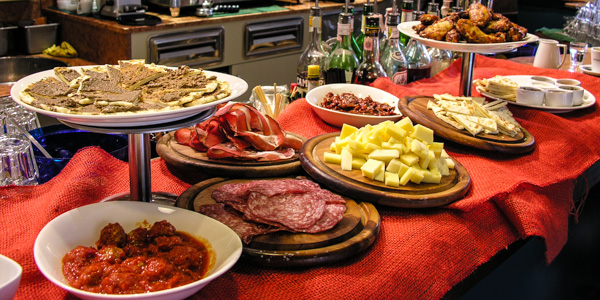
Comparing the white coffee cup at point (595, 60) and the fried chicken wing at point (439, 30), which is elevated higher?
the fried chicken wing at point (439, 30)

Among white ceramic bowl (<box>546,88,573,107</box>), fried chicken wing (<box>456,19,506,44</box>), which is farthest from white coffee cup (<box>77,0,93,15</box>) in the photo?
white ceramic bowl (<box>546,88,573,107</box>)

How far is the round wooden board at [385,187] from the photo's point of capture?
1306mm

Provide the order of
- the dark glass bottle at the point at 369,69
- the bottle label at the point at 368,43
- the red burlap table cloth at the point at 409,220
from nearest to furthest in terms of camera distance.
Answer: the red burlap table cloth at the point at 409,220 < the bottle label at the point at 368,43 < the dark glass bottle at the point at 369,69

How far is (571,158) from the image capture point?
1.79 meters

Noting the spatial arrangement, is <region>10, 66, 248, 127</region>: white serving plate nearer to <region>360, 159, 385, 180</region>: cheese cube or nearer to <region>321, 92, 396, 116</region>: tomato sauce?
<region>360, 159, 385, 180</region>: cheese cube

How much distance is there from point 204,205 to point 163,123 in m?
0.25

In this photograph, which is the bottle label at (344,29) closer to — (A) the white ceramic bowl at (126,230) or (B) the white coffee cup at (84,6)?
(A) the white ceramic bowl at (126,230)

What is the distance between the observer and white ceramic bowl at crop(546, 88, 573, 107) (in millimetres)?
2023

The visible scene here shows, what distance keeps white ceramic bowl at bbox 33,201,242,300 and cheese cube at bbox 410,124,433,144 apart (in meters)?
0.64

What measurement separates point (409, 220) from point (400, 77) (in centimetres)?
112

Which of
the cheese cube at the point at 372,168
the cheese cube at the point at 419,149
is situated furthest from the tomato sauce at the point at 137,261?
→ the cheese cube at the point at 419,149

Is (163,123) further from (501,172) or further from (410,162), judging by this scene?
(501,172)

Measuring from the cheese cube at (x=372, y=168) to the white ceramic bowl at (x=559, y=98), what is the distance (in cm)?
99

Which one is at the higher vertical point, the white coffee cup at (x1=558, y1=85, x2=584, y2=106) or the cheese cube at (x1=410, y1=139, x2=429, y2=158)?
the white coffee cup at (x1=558, y1=85, x2=584, y2=106)
